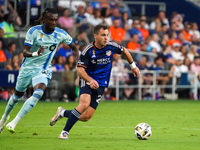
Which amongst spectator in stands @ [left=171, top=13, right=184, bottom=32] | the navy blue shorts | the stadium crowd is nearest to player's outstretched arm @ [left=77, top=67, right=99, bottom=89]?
the navy blue shorts

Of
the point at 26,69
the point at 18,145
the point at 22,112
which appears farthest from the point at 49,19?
the point at 18,145

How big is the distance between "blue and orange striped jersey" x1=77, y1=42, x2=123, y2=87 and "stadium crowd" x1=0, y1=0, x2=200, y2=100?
976 cm

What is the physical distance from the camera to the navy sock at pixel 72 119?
8.65 meters

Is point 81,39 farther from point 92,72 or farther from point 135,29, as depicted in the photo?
point 92,72

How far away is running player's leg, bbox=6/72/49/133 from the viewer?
903 centimetres

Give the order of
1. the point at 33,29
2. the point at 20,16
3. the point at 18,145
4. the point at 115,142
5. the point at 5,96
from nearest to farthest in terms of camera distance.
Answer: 1. the point at 18,145
2. the point at 115,142
3. the point at 33,29
4. the point at 5,96
5. the point at 20,16

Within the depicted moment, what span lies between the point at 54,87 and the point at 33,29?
9875 millimetres

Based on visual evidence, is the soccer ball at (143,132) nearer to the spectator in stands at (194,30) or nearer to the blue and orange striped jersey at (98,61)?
the blue and orange striped jersey at (98,61)

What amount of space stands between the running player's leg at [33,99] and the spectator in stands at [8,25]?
10654 millimetres

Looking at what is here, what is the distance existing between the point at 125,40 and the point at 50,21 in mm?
12994

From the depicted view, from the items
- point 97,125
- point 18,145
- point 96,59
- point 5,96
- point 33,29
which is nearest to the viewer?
point 18,145

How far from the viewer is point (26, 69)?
977 centimetres

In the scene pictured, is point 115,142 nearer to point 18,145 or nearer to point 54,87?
point 18,145

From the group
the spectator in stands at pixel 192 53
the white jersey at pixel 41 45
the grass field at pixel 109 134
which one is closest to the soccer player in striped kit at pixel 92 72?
the grass field at pixel 109 134
